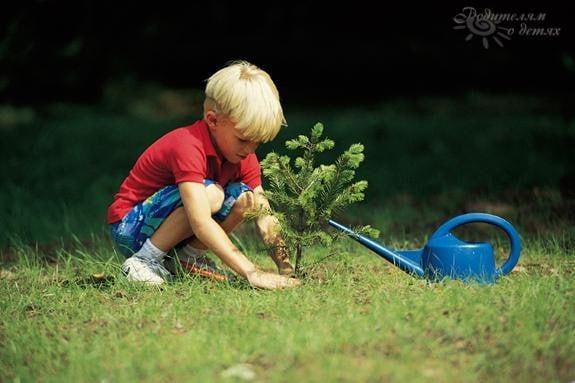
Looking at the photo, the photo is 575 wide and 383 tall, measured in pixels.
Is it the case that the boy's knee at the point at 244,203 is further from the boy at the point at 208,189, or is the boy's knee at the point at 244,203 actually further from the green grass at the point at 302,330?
the green grass at the point at 302,330

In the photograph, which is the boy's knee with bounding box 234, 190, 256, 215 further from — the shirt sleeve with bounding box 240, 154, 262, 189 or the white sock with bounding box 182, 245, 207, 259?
the white sock with bounding box 182, 245, 207, 259

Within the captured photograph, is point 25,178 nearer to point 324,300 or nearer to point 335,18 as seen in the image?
point 324,300

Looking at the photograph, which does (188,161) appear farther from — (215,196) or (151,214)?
(151,214)

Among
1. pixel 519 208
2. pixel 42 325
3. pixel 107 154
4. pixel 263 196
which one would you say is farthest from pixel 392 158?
pixel 42 325

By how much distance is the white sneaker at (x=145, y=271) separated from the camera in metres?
3.18

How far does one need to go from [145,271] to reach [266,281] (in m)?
0.54

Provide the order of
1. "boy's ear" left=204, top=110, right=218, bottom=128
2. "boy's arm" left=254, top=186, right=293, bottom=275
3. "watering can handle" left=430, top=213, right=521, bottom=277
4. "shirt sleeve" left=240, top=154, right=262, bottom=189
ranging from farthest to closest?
"shirt sleeve" left=240, top=154, right=262, bottom=189 < "boy's arm" left=254, top=186, right=293, bottom=275 < "boy's ear" left=204, top=110, right=218, bottom=128 < "watering can handle" left=430, top=213, right=521, bottom=277

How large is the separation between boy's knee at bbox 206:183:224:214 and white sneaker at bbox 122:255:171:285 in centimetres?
34

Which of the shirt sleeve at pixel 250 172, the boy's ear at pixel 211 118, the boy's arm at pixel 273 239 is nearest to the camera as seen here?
the boy's ear at pixel 211 118

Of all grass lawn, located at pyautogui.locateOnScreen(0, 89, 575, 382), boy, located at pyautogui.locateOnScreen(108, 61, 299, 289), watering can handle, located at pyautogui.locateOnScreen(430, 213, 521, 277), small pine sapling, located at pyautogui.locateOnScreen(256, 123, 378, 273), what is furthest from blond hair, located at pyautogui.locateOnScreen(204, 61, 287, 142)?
watering can handle, located at pyautogui.locateOnScreen(430, 213, 521, 277)

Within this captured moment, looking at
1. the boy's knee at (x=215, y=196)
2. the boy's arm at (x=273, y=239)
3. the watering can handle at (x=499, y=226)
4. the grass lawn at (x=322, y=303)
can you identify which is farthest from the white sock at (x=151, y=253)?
the watering can handle at (x=499, y=226)

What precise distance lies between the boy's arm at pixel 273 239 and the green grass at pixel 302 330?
0.49 feet

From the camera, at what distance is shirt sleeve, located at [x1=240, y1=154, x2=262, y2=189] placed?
11.0 feet

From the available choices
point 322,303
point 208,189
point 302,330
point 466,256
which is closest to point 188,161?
point 208,189
